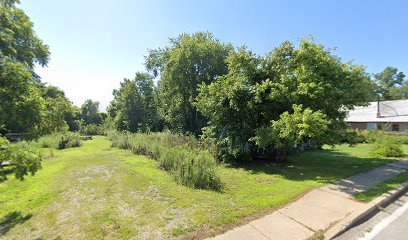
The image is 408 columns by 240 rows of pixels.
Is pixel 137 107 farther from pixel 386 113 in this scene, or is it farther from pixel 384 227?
pixel 386 113

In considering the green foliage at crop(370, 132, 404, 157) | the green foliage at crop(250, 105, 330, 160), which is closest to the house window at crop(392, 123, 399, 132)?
the green foliage at crop(370, 132, 404, 157)

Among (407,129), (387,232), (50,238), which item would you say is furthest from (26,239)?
(407,129)

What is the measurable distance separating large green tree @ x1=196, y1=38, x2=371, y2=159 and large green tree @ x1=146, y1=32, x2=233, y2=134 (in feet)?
22.4

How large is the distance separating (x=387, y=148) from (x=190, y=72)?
14.2 meters

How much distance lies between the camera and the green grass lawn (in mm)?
3801

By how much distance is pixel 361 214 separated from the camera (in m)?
4.25

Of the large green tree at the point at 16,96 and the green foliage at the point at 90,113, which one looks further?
the green foliage at the point at 90,113

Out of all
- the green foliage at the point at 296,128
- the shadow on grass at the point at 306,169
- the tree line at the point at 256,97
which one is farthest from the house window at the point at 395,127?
the green foliage at the point at 296,128

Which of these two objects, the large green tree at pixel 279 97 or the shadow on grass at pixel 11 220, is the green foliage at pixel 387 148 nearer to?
the large green tree at pixel 279 97

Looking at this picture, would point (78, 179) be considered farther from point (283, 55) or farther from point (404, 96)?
point (404, 96)

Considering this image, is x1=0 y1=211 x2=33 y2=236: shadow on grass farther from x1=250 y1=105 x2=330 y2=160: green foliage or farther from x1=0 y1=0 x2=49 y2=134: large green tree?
x1=250 y1=105 x2=330 y2=160: green foliage

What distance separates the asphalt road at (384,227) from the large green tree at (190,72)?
13.1 metres

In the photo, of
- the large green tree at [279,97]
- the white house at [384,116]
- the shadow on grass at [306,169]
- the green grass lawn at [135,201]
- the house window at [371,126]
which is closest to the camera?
the green grass lawn at [135,201]

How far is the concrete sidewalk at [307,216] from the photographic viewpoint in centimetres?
357
